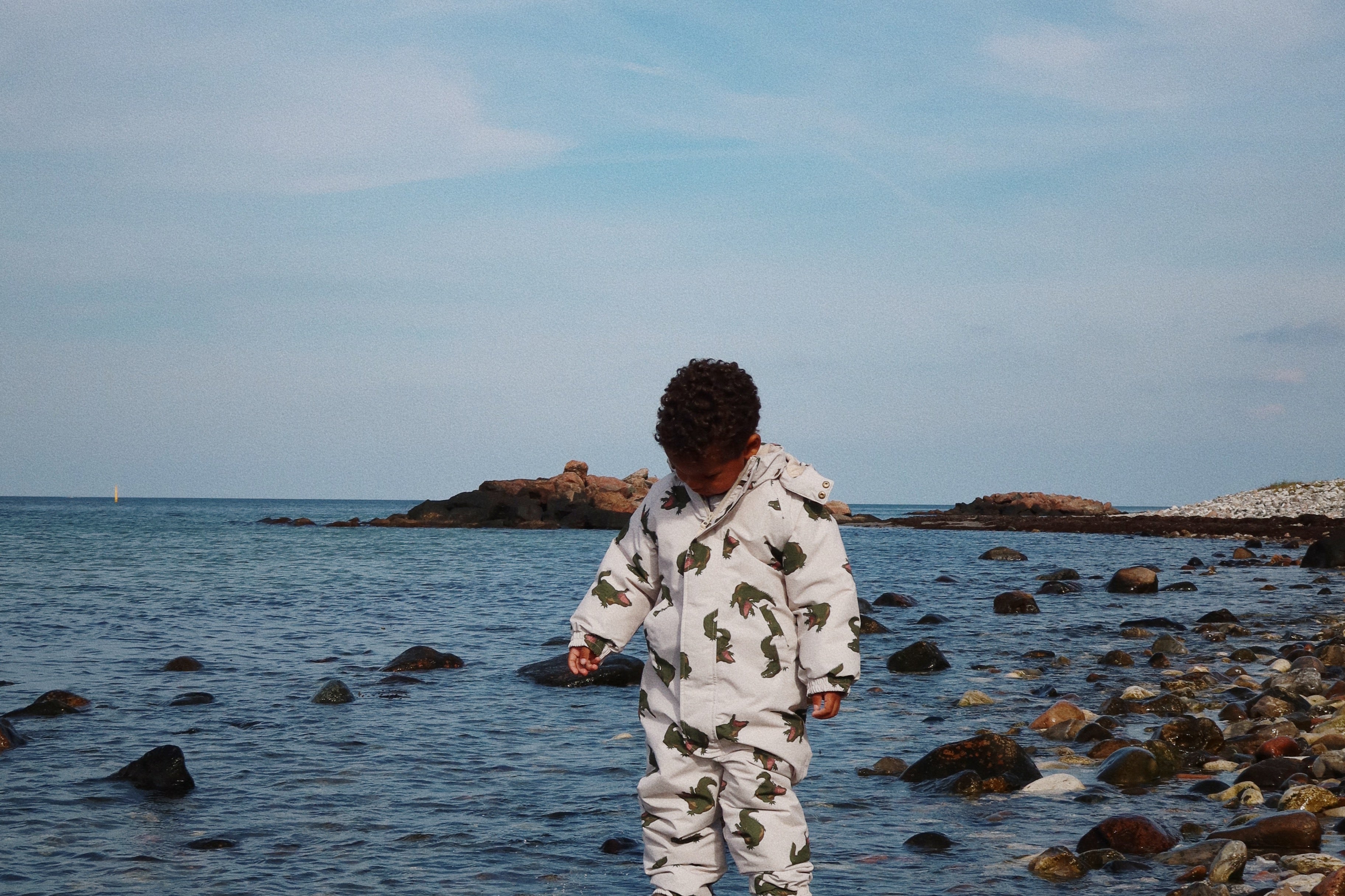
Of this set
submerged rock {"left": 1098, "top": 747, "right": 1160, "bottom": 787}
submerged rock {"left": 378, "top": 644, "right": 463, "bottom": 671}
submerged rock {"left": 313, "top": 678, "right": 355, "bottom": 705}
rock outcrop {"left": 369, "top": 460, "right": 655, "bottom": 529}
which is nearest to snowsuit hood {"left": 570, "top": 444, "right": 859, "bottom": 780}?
submerged rock {"left": 1098, "top": 747, "right": 1160, "bottom": 787}

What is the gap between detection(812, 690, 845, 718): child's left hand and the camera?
13.1 ft

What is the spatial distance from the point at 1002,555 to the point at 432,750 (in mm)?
29924

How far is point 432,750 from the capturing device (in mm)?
8539

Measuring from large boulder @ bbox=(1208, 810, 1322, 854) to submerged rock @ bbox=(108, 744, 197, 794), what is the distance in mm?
6219

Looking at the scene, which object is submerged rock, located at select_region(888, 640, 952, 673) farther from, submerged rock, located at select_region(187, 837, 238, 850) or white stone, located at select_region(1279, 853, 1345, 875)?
submerged rock, located at select_region(187, 837, 238, 850)

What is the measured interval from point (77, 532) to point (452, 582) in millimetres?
38474

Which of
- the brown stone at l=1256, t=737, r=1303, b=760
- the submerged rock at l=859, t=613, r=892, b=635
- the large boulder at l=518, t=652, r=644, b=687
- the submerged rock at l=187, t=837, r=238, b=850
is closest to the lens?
the submerged rock at l=187, t=837, r=238, b=850

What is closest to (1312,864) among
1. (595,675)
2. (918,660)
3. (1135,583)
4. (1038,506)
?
(918,660)

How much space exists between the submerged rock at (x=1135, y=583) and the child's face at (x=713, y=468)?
804 inches

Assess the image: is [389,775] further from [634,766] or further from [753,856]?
[753,856]

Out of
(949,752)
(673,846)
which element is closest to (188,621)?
(949,752)

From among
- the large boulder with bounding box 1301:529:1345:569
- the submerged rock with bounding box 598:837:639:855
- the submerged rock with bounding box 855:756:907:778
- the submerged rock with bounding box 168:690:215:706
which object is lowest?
the submerged rock with bounding box 168:690:215:706

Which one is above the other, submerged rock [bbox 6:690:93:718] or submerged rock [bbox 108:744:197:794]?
submerged rock [bbox 108:744:197:794]

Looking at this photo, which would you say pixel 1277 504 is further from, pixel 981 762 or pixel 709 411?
pixel 709 411
